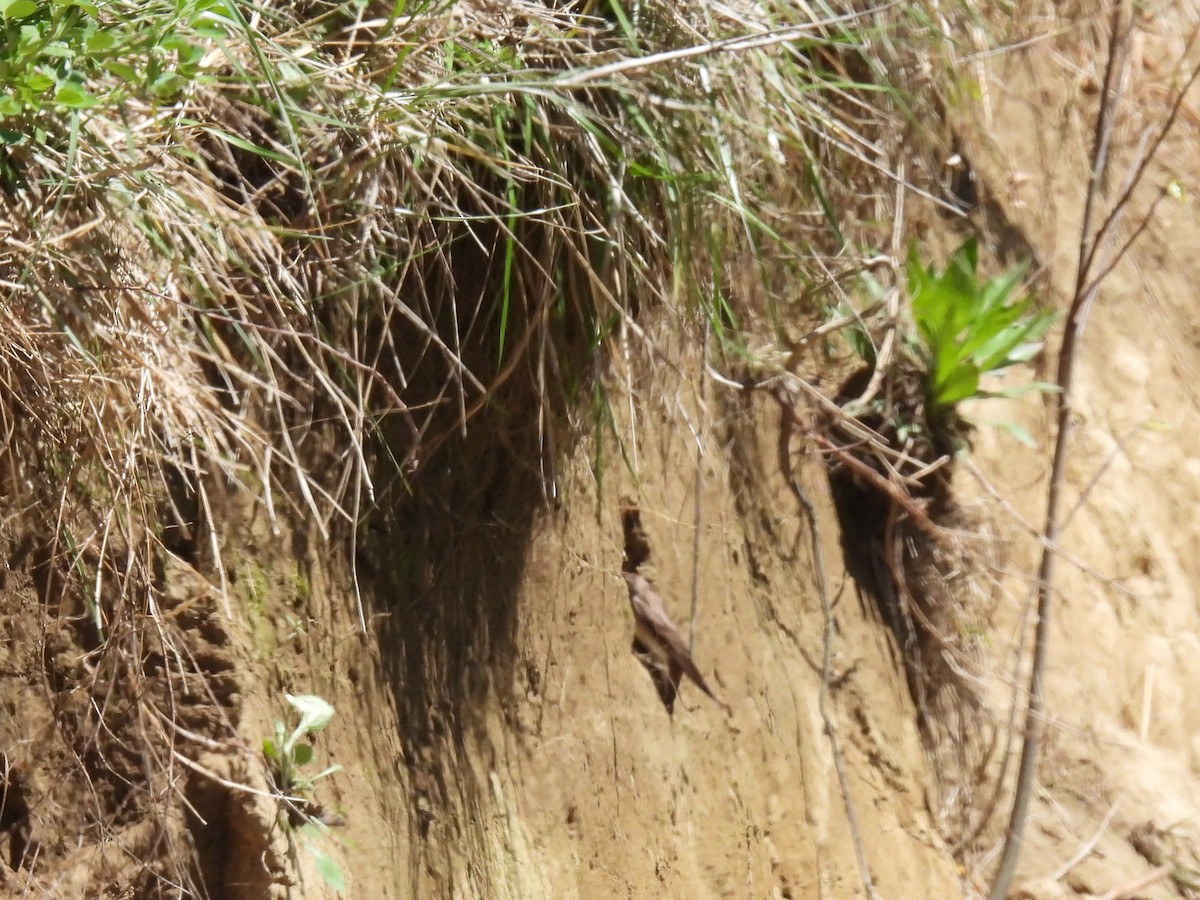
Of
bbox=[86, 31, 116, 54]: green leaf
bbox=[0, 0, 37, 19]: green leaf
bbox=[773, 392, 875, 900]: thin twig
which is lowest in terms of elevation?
A: bbox=[773, 392, 875, 900]: thin twig

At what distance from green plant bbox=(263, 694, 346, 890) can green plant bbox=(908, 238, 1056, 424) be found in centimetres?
203

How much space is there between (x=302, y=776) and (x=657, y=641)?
0.96 meters

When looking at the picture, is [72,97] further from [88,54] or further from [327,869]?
[327,869]

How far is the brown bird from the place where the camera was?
2.75 meters

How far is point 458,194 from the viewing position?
2199mm

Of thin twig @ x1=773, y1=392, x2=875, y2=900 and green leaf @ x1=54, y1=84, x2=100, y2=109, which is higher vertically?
green leaf @ x1=54, y1=84, x2=100, y2=109

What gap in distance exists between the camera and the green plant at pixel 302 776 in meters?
1.98

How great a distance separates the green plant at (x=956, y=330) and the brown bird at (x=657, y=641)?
114 centimetres

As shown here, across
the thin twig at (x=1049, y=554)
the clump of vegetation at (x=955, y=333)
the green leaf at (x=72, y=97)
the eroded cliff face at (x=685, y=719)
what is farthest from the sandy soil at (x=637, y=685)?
the green leaf at (x=72, y=97)

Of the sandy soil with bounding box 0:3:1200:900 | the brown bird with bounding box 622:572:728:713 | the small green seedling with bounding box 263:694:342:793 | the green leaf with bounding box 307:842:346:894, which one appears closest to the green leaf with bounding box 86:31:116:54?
the sandy soil with bounding box 0:3:1200:900

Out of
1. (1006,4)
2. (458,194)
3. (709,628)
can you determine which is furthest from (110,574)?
(1006,4)

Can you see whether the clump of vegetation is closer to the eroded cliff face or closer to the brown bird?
the eroded cliff face

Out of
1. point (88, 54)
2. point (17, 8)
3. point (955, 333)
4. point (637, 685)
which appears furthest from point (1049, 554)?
point (17, 8)

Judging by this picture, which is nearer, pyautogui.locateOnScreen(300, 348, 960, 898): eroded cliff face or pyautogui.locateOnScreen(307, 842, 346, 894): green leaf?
pyautogui.locateOnScreen(307, 842, 346, 894): green leaf
